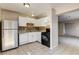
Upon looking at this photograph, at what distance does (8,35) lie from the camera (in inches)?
133

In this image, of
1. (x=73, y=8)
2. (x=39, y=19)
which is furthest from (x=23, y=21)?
(x=73, y=8)

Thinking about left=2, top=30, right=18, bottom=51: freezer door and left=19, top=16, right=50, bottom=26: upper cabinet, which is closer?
left=2, top=30, right=18, bottom=51: freezer door

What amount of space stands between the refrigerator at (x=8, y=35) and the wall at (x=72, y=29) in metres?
6.07

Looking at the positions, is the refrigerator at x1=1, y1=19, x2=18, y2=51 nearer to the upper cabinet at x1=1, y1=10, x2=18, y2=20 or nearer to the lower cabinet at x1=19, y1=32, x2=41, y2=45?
the upper cabinet at x1=1, y1=10, x2=18, y2=20

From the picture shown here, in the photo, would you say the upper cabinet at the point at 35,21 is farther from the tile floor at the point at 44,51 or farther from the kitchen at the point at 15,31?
the tile floor at the point at 44,51

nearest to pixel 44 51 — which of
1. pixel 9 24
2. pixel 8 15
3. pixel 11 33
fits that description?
pixel 11 33

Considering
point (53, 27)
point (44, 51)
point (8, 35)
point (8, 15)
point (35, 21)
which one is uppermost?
point (8, 15)

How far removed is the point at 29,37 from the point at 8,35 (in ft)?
4.88

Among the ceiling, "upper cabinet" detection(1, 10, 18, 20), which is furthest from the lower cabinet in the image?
the ceiling

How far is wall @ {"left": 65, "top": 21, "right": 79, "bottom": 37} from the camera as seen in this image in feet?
26.3

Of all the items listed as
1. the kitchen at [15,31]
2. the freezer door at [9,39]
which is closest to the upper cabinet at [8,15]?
the kitchen at [15,31]

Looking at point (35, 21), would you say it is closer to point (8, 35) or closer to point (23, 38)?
point (23, 38)

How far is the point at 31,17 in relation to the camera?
5211mm

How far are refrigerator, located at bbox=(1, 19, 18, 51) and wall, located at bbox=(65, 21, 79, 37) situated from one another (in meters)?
6.07
